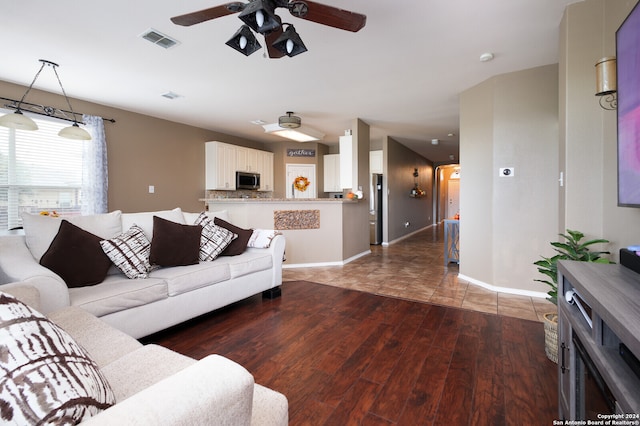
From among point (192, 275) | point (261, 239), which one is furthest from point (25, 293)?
point (261, 239)

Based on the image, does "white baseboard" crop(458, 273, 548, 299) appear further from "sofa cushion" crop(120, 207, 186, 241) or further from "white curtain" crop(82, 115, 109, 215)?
"white curtain" crop(82, 115, 109, 215)

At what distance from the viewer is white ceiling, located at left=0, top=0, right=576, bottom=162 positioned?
2.25 meters

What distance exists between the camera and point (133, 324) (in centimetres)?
205

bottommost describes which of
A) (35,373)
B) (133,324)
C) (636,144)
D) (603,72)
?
(133,324)

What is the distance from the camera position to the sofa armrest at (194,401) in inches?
21.5

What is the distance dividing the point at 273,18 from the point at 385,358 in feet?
7.21

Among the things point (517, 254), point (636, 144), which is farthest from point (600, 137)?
point (517, 254)

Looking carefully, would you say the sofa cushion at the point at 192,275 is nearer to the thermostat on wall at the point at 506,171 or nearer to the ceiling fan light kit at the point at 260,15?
the ceiling fan light kit at the point at 260,15

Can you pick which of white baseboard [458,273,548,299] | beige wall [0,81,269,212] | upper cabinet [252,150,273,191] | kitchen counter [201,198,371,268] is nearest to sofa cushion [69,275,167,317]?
kitchen counter [201,198,371,268]

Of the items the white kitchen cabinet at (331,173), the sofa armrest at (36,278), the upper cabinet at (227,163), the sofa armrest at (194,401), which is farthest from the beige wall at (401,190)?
the sofa armrest at (194,401)

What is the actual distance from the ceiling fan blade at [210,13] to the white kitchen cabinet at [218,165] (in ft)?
13.9

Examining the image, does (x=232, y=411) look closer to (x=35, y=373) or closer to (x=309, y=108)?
(x=35, y=373)

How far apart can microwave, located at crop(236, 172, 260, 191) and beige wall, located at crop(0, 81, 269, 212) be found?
0.73 metres

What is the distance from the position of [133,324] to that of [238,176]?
181 inches
